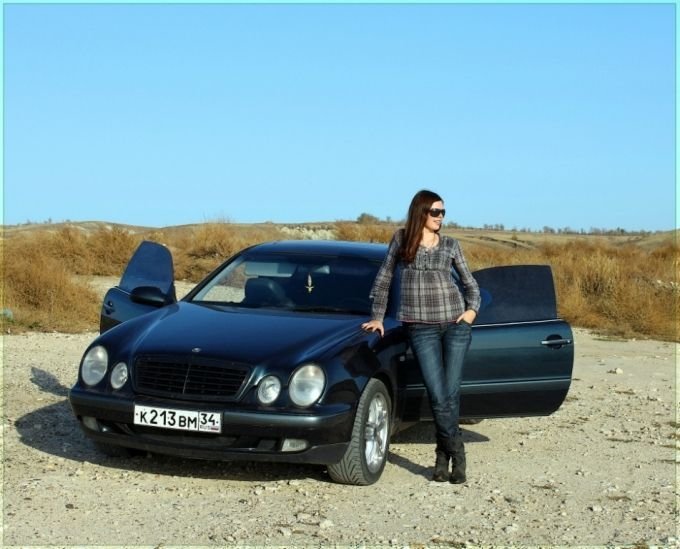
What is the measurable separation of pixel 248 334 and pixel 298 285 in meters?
1.04

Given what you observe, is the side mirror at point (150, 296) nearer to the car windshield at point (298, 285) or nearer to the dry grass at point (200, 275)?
the car windshield at point (298, 285)

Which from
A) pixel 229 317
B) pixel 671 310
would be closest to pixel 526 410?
pixel 229 317

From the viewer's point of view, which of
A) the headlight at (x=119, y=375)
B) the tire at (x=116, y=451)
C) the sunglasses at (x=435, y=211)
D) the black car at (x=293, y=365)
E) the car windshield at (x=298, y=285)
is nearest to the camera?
the black car at (x=293, y=365)

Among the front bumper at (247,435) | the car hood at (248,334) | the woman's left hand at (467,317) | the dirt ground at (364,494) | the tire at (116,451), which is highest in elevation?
the woman's left hand at (467,317)

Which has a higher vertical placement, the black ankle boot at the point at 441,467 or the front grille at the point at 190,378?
the front grille at the point at 190,378

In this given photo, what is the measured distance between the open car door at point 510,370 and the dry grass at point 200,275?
9.17 meters

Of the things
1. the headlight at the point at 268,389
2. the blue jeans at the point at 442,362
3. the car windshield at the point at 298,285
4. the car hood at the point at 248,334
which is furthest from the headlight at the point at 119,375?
the blue jeans at the point at 442,362

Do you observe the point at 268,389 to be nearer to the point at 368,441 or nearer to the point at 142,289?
the point at 368,441

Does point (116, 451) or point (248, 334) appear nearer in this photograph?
point (248, 334)

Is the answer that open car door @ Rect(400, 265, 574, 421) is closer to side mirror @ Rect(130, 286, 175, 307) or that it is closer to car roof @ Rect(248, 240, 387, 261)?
car roof @ Rect(248, 240, 387, 261)

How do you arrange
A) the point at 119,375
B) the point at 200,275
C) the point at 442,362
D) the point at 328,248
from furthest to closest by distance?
the point at 200,275 < the point at 328,248 < the point at 442,362 < the point at 119,375

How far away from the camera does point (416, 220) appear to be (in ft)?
21.5

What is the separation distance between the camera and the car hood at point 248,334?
247 inches

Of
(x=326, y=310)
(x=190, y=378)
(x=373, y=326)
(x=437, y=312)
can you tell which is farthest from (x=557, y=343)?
(x=190, y=378)
